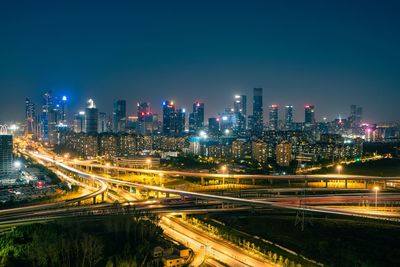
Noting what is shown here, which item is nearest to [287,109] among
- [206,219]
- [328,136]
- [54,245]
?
[328,136]

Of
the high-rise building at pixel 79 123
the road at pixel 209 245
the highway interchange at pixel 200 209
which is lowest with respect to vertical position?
the road at pixel 209 245

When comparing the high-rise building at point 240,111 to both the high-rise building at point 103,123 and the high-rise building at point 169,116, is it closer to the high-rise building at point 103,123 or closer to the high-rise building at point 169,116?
the high-rise building at point 169,116

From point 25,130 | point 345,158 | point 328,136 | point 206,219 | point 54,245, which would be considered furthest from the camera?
point 25,130

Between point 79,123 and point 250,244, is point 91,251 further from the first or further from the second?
point 79,123

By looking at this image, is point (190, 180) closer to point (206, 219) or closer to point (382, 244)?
point (206, 219)

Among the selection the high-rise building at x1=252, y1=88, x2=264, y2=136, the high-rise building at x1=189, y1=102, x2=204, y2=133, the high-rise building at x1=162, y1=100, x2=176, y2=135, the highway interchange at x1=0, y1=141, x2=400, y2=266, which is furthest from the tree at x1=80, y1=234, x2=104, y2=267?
the high-rise building at x1=252, y1=88, x2=264, y2=136

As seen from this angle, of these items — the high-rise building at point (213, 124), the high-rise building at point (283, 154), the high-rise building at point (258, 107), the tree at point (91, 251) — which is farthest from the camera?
the high-rise building at point (258, 107)

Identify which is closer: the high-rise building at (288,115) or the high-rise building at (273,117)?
the high-rise building at (273,117)

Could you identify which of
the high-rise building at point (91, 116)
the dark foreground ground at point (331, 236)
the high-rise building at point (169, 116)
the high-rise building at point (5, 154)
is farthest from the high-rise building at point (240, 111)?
the dark foreground ground at point (331, 236)
